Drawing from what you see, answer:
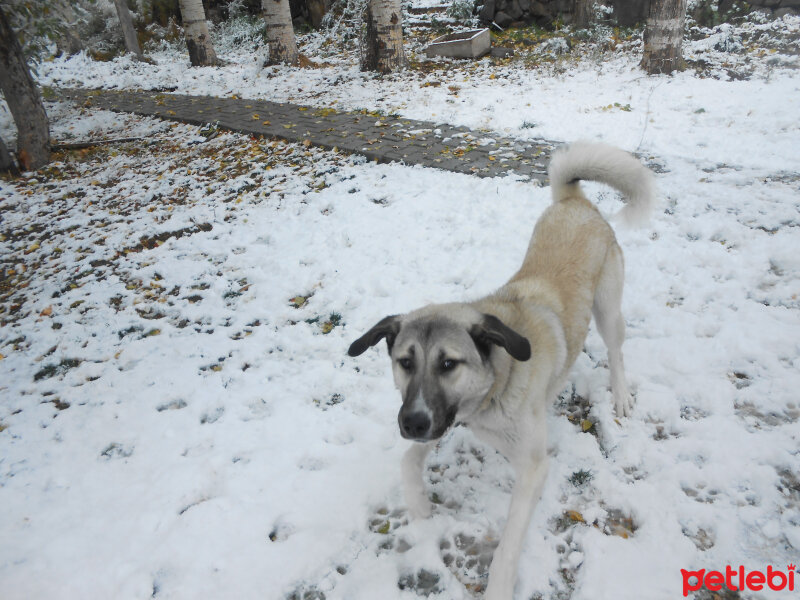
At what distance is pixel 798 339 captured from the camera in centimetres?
321

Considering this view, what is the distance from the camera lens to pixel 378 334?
92.3 inches

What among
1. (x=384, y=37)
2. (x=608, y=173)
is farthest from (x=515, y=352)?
(x=384, y=37)

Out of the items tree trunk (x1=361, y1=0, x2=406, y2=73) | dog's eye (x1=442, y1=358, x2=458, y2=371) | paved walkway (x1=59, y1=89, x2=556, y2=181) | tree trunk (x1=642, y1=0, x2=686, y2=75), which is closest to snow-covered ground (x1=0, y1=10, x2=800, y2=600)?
paved walkway (x1=59, y1=89, x2=556, y2=181)

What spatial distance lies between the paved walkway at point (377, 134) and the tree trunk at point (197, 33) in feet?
15.5

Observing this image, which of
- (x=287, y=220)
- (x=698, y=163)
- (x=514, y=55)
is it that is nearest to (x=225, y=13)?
(x=514, y=55)

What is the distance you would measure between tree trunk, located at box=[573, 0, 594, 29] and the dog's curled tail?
11587mm

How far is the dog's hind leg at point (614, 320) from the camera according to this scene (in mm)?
2990

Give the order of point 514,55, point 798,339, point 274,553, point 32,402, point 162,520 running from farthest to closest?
1. point 514,55
2. point 32,402
3. point 798,339
4. point 162,520
5. point 274,553

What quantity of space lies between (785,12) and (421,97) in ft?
28.9

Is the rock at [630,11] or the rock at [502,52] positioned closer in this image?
the rock at [502,52]

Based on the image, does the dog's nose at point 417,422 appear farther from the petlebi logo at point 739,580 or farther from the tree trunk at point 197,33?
the tree trunk at point 197,33

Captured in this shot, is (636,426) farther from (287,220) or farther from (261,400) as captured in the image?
(287,220)

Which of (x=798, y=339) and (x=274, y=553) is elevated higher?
(x=798, y=339)

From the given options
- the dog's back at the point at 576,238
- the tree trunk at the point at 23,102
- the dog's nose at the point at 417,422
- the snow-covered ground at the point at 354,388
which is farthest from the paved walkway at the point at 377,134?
the dog's nose at the point at 417,422
